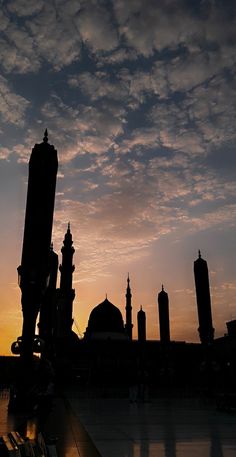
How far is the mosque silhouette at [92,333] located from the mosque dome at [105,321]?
206mm

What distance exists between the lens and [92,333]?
78.1m

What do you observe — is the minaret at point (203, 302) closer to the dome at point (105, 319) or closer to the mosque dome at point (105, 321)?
the mosque dome at point (105, 321)

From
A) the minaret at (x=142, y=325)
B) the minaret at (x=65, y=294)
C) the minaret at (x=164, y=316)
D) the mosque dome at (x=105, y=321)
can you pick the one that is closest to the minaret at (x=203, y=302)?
the minaret at (x=164, y=316)

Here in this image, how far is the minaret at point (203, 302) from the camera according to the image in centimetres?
3334

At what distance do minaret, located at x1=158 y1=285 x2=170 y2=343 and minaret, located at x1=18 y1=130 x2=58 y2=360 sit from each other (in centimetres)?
4172

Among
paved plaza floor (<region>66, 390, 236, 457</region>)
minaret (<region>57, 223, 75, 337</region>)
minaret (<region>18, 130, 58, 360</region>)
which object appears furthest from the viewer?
minaret (<region>57, 223, 75, 337</region>)

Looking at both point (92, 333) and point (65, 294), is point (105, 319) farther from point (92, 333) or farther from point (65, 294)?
point (65, 294)

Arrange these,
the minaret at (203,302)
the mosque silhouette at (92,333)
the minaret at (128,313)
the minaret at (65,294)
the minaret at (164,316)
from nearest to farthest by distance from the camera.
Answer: the mosque silhouette at (92,333) → the minaret at (203,302) → the minaret at (65,294) → the minaret at (164,316) → the minaret at (128,313)

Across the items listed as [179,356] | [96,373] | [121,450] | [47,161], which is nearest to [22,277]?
[47,161]

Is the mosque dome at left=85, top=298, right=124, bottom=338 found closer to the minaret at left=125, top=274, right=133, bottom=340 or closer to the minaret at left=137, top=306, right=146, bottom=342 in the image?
the minaret at left=137, top=306, right=146, bottom=342

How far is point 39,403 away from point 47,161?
15573mm

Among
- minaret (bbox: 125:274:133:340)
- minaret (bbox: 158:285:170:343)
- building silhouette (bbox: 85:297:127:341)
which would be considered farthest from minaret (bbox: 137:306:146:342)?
minaret (bbox: 158:285:170:343)

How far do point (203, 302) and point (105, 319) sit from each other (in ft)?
160

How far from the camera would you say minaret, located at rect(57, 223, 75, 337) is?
5938cm
